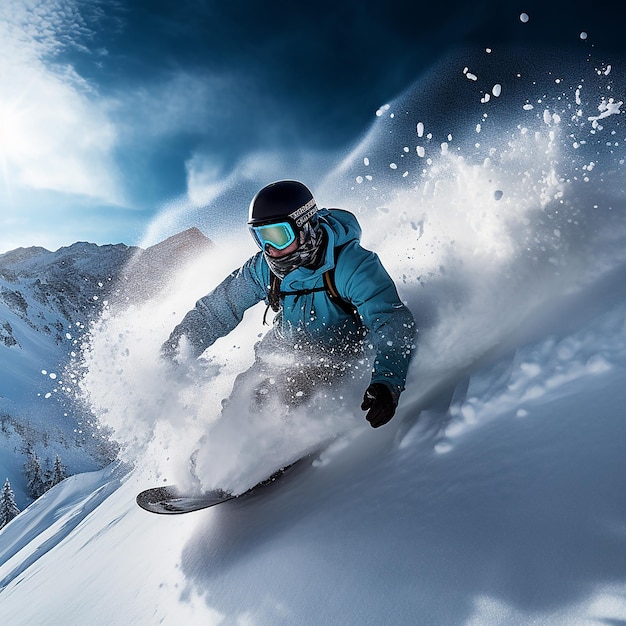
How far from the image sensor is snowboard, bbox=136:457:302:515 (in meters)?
2.62

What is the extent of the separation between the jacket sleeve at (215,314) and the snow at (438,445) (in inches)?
6.8

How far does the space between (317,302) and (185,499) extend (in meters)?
1.60

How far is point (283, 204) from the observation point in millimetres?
3020

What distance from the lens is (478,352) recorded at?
2941mm

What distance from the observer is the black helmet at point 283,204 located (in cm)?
299

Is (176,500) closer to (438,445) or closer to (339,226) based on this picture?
(438,445)

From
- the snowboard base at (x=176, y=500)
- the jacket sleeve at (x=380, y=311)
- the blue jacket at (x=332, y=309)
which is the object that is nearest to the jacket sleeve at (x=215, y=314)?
the blue jacket at (x=332, y=309)

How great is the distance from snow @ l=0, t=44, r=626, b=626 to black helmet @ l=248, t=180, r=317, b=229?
0.97 meters

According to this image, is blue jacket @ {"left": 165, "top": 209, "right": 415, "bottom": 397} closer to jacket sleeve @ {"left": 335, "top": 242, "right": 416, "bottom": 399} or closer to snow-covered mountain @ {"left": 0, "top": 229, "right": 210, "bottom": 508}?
jacket sleeve @ {"left": 335, "top": 242, "right": 416, "bottom": 399}

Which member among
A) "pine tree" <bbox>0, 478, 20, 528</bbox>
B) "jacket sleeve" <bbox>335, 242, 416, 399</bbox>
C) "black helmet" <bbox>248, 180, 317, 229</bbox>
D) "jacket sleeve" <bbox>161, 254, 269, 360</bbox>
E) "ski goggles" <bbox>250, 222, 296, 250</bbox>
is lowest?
"pine tree" <bbox>0, 478, 20, 528</bbox>

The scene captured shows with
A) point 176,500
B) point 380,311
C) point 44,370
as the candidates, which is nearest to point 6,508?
point 44,370

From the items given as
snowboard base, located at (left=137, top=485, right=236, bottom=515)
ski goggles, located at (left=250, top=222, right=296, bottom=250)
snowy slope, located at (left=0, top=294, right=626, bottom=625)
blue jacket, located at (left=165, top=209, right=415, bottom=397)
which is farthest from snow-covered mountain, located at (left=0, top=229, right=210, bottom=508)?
snowy slope, located at (left=0, top=294, right=626, bottom=625)

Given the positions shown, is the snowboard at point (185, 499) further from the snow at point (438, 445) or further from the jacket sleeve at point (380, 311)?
the jacket sleeve at point (380, 311)

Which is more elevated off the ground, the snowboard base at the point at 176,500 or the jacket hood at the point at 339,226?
the jacket hood at the point at 339,226
